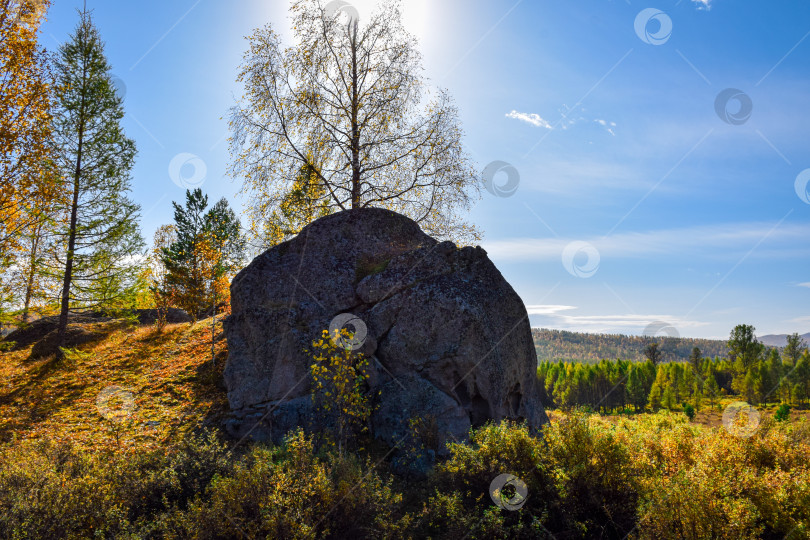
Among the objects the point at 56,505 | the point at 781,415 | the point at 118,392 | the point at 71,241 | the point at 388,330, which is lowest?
the point at 781,415

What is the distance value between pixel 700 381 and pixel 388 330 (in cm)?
9941

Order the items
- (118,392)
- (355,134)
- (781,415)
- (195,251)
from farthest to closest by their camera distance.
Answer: (781,415) → (195,251) → (355,134) → (118,392)

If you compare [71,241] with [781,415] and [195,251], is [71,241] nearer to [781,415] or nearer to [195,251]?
[195,251]

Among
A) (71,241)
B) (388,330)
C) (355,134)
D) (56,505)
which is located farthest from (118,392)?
(355,134)

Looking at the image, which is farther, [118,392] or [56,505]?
[118,392]

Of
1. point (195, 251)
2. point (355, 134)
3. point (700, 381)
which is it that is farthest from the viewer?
point (700, 381)

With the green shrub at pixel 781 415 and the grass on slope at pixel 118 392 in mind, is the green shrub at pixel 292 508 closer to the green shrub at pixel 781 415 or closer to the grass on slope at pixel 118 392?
the grass on slope at pixel 118 392

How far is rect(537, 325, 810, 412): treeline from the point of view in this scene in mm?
71125

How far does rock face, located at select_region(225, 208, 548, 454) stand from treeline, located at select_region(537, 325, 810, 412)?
62583 millimetres

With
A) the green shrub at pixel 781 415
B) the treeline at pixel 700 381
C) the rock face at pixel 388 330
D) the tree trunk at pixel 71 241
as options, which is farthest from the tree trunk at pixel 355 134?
the treeline at pixel 700 381

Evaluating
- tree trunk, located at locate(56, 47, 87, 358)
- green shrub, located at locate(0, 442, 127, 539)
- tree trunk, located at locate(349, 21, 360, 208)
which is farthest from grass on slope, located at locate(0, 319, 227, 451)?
tree trunk, located at locate(349, 21, 360, 208)

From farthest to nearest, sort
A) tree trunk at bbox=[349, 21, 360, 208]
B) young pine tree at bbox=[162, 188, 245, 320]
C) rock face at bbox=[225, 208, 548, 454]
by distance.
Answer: young pine tree at bbox=[162, 188, 245, 320] → tree trunk at bbox=[349, 21, 360, 208] → rock face at bbox=[225, 208, 548, 454]

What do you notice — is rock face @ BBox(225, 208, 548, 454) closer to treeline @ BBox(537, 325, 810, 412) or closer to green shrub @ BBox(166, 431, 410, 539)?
green shrub @ BBox(166, 431, 410, 539)

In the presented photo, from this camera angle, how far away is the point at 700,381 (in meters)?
84.8
